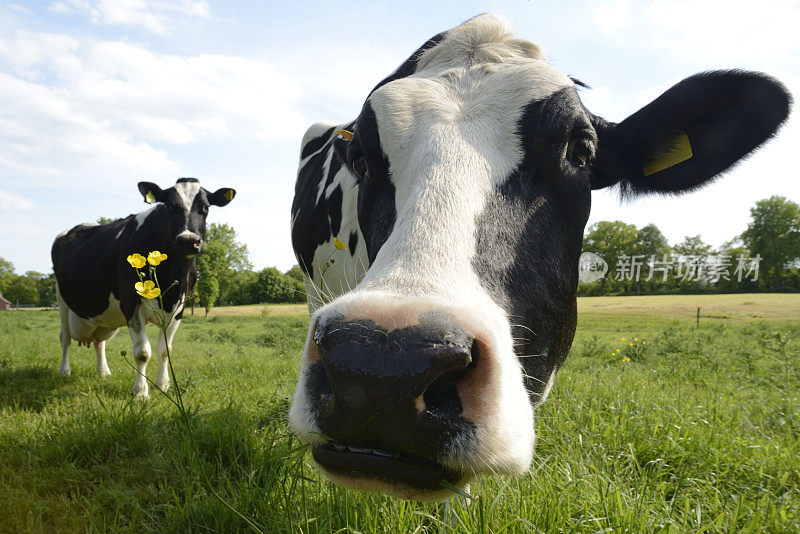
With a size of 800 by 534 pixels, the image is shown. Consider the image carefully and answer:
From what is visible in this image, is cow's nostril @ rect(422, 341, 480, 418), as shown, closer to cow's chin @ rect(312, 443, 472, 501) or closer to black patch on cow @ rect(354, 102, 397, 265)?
cow's chin @ rect(312, 443, 472, 501)

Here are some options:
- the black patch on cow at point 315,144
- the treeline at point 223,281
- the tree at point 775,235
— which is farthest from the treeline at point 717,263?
the black patch on cow at point 315,144

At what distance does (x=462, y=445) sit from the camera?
1061mm

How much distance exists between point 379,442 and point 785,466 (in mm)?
2947

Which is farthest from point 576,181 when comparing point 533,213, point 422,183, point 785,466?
point 785,466

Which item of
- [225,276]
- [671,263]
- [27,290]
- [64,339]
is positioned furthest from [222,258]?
[27,290]

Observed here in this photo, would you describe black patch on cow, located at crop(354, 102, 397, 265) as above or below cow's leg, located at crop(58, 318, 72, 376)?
above

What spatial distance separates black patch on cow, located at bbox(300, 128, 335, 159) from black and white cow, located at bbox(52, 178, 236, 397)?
1380 millimetres

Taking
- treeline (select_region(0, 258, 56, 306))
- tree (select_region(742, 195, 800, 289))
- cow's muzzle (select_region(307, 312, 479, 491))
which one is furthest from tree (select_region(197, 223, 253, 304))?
tree (select_region(742, 195, 800, 289))

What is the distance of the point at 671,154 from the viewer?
253cm

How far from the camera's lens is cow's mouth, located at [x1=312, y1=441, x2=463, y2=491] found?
43.6 inches

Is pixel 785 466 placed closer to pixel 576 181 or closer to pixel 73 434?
pixel 576 181

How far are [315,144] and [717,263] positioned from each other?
227 feet

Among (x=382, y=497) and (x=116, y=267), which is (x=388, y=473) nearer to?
(x=382, y=497)

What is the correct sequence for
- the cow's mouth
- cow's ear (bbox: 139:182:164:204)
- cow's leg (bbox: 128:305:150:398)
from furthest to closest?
cow's ear (bbox: 139:182:164:204), cow's leg (bbox: 128:305:150:398), the cow's mouth
